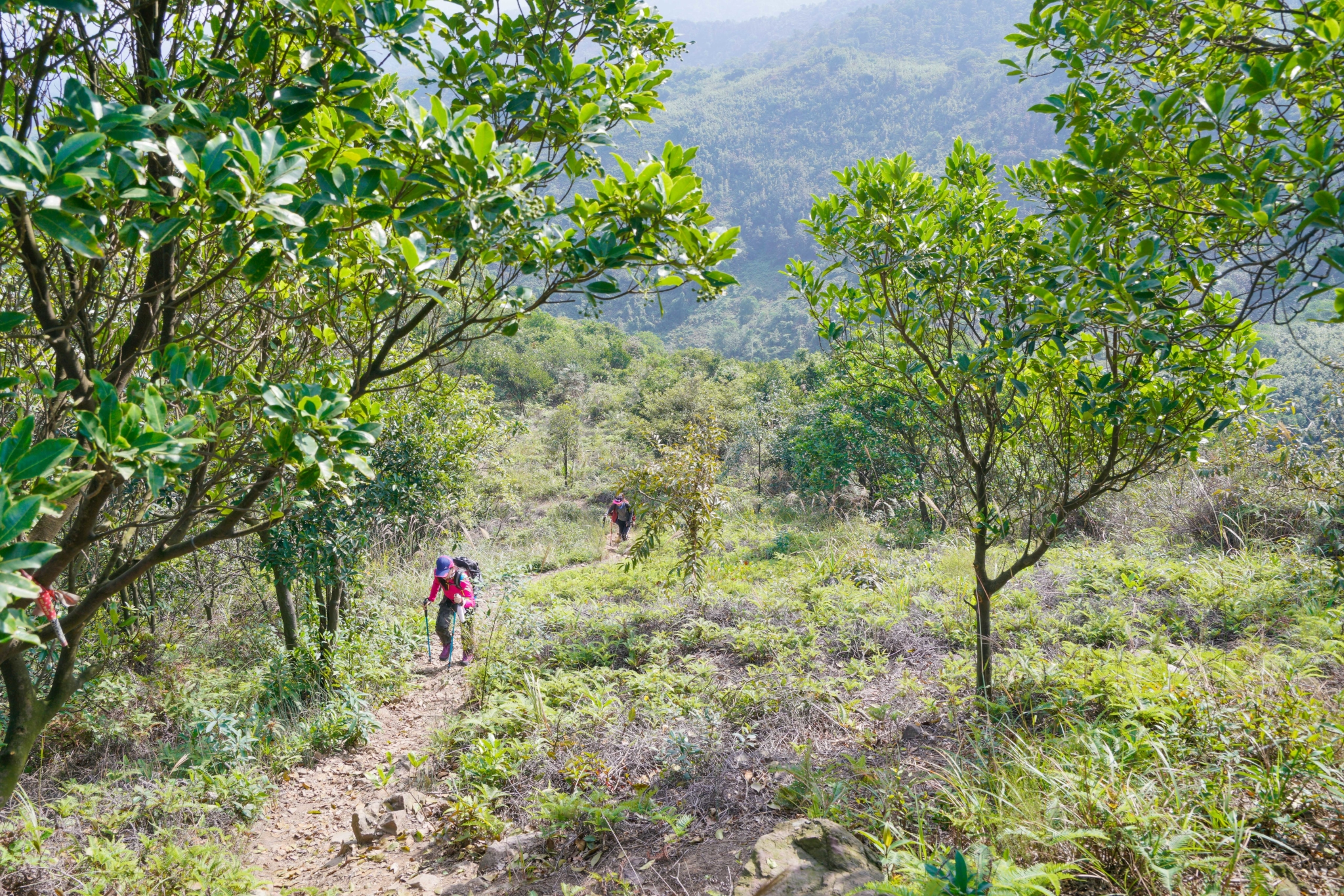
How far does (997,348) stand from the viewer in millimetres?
3049

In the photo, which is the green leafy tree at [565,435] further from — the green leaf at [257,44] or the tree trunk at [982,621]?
the green leaf at [257,44]

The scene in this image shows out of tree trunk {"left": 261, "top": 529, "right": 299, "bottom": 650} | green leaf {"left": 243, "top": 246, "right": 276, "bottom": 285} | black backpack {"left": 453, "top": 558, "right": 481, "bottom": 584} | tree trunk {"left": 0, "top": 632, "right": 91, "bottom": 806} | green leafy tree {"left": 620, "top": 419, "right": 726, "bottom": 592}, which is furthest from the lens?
green leafy tree {"left": 620, "top": 419, "right": 726, "bottom": 592}

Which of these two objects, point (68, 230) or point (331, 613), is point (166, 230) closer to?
point (68, 230)

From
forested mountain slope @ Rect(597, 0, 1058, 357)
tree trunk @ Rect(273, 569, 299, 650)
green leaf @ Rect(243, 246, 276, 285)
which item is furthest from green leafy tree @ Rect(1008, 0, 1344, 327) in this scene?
forested mountain slope @ Rect(597, 0, 1058, 357)

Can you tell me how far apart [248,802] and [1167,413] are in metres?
6.00

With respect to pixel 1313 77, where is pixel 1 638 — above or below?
below

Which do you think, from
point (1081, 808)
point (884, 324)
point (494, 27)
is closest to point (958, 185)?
point (884, 324)

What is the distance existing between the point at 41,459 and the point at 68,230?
436mm

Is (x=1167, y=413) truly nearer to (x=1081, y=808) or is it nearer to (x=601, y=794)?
(x=1081, y=808)

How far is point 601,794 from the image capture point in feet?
11.5

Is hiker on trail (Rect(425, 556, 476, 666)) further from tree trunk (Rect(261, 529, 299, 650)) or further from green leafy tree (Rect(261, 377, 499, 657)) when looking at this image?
tree trunk (Rect(261, 529, 299, 650))

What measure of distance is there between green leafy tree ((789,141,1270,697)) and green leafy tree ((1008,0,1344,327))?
220mm

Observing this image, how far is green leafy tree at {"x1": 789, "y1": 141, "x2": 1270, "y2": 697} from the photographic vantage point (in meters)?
2.86

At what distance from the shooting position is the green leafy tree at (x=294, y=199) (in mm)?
1260
